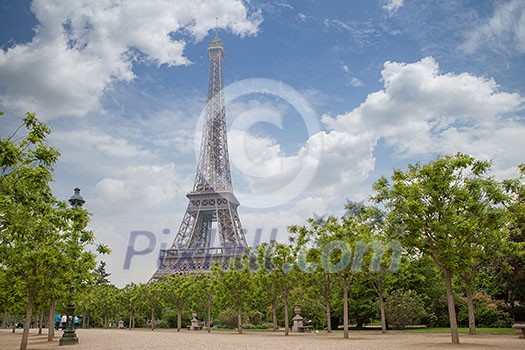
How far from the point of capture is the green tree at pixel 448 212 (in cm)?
1980

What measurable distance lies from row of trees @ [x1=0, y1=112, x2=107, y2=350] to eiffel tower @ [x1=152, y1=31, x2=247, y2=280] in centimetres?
4460

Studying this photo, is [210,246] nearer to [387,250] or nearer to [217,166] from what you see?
[217,166]

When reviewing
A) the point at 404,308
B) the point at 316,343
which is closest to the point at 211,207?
the point at 404,308

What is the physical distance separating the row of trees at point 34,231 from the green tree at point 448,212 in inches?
552

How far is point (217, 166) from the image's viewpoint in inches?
3548

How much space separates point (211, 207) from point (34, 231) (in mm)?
65741

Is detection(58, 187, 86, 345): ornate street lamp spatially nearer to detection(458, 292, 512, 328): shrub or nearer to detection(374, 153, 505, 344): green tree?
detection(374, 153, 505, 344): green tree

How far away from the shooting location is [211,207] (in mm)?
81688

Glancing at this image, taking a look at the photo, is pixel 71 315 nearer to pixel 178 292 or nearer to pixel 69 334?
pixel 69 334

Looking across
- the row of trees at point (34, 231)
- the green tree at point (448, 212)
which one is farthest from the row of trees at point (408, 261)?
the row of trees at point (34, 231)

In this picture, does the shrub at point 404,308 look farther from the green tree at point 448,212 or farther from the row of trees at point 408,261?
the green tree at point 448,212

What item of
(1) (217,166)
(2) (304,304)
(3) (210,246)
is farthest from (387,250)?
(1) (217,166)

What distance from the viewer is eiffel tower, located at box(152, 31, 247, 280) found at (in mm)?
76125

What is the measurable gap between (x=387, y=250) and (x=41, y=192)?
2210 centimetres
